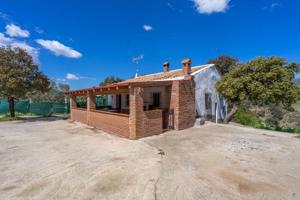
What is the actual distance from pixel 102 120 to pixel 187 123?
5301 mm

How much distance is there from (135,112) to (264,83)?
8708 millimetres

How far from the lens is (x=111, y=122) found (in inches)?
371

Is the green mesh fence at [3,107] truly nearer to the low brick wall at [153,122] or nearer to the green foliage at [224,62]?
the low brick wall at [153,122]

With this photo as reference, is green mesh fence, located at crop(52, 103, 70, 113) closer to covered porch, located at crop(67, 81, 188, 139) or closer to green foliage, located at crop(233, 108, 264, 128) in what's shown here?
covered porch, located at crop(67, 81, 188, 139)

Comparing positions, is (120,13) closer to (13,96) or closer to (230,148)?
(13,96)

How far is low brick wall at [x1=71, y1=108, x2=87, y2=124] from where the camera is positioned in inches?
502

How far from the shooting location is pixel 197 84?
1137 centimetres

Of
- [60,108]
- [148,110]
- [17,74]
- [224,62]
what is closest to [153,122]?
[148,110]

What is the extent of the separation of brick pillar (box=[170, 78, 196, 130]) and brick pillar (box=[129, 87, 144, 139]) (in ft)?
8.55

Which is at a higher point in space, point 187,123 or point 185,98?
point 185,98

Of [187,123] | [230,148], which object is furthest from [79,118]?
[230,148]

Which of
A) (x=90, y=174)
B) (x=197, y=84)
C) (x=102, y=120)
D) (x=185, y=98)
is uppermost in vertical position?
(x=197, y=84)

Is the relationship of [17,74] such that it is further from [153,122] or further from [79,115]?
[153,122]

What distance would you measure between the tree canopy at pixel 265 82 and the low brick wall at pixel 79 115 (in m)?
10.5
